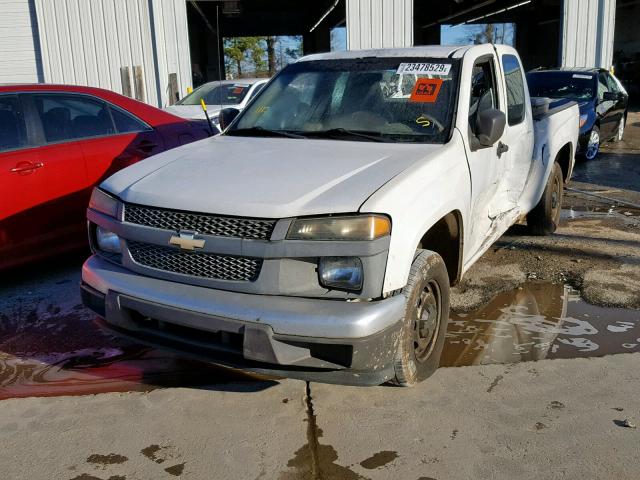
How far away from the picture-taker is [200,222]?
10.1 feet

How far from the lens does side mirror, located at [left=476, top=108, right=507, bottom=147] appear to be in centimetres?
400

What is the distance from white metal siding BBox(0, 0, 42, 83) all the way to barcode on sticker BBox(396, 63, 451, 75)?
12114mm

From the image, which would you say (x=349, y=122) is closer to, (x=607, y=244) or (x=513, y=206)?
(x=513, y=206)

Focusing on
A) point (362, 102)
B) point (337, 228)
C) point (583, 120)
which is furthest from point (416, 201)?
point (583, 120)

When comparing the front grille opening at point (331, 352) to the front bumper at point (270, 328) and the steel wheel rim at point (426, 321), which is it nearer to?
the front bumper at point (270, 328)

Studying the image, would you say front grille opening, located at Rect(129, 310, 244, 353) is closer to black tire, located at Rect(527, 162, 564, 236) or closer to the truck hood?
the truck hood

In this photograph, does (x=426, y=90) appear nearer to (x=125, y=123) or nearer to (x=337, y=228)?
(x=337, y=228)

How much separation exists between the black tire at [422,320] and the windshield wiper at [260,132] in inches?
51.8

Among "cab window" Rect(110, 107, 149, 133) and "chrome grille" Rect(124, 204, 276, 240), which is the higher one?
"cab window" Rect(110, 107, 149, 133)

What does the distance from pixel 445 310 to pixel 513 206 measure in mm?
1766

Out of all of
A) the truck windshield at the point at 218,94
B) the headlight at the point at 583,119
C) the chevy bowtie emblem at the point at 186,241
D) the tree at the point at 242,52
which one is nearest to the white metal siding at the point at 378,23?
the truck windshield at the point at 218,94

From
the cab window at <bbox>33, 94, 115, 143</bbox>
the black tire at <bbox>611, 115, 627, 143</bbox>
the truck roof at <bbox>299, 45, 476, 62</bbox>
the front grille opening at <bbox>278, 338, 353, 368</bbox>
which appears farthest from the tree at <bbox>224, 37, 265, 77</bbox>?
the front grille opening at <bbox>278, 338, 353, 368</bbox>

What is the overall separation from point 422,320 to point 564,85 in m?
8.96

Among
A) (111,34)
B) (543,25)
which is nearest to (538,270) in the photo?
(111,34)
